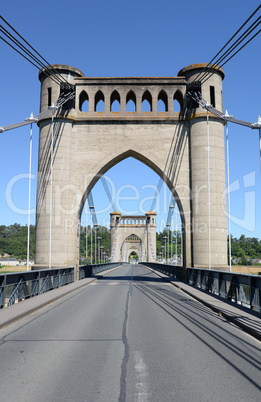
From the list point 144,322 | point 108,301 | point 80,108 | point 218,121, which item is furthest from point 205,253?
point 144,322

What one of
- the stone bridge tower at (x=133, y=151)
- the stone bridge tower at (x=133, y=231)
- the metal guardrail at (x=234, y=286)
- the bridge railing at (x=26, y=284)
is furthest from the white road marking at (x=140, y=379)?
the stone bridge tower at (x=133, y=231)

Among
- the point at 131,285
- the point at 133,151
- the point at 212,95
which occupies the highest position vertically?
the point at 212,95

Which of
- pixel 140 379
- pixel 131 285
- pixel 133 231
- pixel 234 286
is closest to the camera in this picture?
pixel 140 379

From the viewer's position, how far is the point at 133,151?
2395 centimetres

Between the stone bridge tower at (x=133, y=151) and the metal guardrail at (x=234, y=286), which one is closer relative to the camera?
the metal guardrail at (x=234, y=286)

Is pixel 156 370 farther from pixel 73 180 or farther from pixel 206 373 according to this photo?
pixel 73 180

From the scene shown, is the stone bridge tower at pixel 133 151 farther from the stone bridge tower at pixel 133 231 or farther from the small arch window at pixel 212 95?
the stone bridge tower at pixel 133 231

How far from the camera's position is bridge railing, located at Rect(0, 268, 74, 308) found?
1107 cm

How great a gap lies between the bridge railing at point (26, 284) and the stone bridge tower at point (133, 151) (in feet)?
16.1

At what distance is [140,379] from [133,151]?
1983 centimetres

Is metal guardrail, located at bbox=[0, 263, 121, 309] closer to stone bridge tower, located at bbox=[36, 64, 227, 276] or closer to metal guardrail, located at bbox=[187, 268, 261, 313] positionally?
stone bridge tower, located at bbox=[36, 64, 227, 276]

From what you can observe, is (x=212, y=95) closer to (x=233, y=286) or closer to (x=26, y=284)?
(x=233, y=286)

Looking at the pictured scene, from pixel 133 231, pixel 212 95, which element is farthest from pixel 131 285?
pixel 133 231

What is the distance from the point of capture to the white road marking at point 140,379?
422cm
